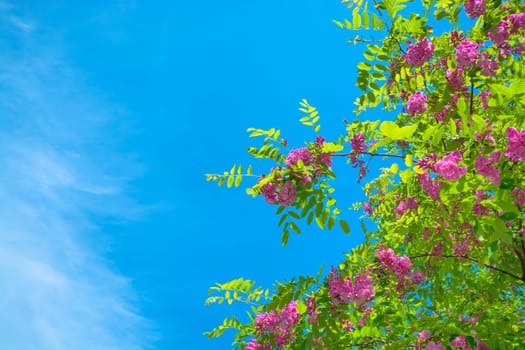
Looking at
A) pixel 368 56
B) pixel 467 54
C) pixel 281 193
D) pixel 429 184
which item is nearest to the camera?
pixel 429 184

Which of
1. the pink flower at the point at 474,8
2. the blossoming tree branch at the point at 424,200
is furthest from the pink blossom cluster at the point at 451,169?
the pink flower at the point at 474,8

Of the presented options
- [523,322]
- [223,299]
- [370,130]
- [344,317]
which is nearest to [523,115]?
[370,130]

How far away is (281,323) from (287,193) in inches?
78.1

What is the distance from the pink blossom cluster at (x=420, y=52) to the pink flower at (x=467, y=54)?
34 centimetres

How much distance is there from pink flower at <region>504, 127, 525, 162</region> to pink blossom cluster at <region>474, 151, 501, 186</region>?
0.38 feet

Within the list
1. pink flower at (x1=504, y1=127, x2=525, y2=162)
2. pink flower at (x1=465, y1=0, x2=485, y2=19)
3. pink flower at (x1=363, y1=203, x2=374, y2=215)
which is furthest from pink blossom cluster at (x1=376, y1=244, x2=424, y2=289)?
pink flower at (x1=363, y1=203, x2=374, y2=215)

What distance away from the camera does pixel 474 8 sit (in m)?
5.46

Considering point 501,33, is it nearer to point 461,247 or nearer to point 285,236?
point 461,247

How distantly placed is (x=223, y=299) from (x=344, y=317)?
187 centimetres

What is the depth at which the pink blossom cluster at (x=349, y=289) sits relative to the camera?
15.5ft

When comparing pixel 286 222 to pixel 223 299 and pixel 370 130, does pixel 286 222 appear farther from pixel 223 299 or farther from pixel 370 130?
pixel 223 299

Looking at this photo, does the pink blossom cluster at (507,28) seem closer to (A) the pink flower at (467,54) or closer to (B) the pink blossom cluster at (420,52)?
(A) the pink flower at (467,54)

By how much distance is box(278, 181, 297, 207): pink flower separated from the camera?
4383mm

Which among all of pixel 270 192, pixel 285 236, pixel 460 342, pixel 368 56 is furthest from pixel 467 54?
pixel 460 342
